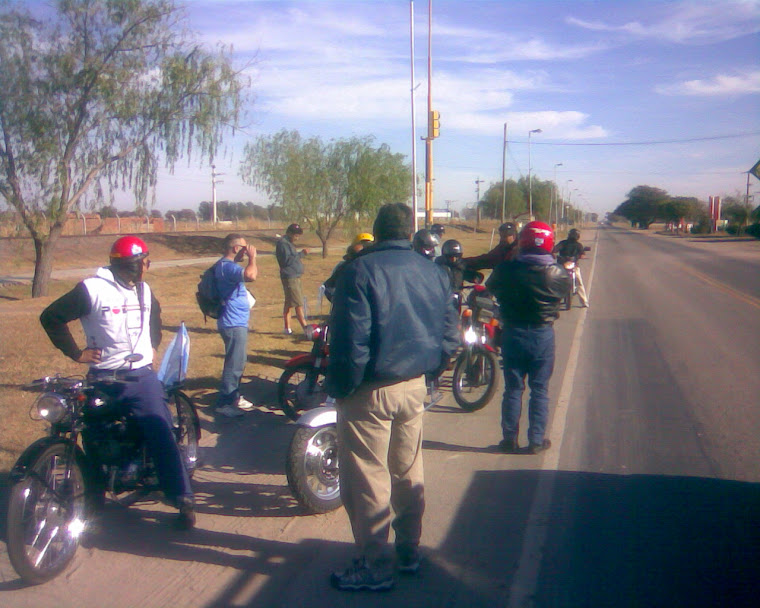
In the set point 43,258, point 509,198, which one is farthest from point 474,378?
point 509,198

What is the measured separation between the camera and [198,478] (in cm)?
548

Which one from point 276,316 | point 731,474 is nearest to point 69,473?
point 731,474

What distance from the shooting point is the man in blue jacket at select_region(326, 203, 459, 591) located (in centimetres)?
359

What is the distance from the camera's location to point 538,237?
5758mm

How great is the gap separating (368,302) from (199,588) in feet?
5.81

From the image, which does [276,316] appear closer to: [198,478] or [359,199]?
[198,478]

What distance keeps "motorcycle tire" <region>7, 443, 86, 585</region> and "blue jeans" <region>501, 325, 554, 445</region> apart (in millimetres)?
3291

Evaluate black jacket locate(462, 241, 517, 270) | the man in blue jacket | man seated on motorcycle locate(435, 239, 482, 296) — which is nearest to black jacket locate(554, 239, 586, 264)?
black jacket locate(462, 241, 517, 270)

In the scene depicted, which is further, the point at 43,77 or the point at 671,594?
the point at 43,77

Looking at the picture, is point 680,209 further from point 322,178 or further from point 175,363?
point 175,363

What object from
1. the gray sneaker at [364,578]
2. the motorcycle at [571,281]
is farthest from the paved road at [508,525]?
the motorcycle at [571,281]

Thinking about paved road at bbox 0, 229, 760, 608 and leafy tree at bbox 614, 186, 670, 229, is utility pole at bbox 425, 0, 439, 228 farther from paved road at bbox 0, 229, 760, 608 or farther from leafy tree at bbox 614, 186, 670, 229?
leafy tree at bbox 614, 186, 670, 229

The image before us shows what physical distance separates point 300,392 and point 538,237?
255cm

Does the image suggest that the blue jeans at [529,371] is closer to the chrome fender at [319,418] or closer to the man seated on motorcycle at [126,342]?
the chrome fender at [319,418]
